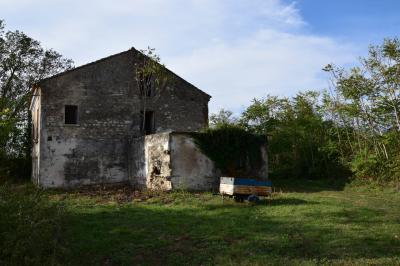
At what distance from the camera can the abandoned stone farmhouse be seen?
68.8 feet

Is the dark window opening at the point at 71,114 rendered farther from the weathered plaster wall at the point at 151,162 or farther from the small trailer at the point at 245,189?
the small trailer at the point at 245,189

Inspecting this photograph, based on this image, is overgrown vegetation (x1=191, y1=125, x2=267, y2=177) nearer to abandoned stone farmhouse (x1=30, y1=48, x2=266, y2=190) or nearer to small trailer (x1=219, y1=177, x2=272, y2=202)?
abandoned stone farmhouse (x1=30, y1=48, x2=266, y2=190)

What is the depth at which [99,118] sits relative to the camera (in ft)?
73.3

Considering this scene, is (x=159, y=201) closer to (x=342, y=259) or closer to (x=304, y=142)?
(x=342, y=259)

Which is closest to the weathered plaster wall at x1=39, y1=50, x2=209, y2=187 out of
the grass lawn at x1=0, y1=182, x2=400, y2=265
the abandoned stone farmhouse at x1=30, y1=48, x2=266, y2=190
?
the abandoned stone farmhouse at x1=30, y1=48, x2=266, y2=190

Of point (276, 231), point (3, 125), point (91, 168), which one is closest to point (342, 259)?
point (276, 231)

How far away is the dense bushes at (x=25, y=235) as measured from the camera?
8.01 metres

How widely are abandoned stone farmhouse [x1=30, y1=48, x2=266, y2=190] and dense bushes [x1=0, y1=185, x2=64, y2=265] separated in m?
10.0

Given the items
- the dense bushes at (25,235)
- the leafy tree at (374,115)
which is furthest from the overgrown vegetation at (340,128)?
the dense bushes at (25,235)

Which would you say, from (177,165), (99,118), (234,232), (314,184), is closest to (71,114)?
(99,118)

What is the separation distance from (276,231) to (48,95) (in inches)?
575

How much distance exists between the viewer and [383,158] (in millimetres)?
20859

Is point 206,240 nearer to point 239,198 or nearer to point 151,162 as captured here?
point 239,198

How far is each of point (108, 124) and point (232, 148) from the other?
6799mm
